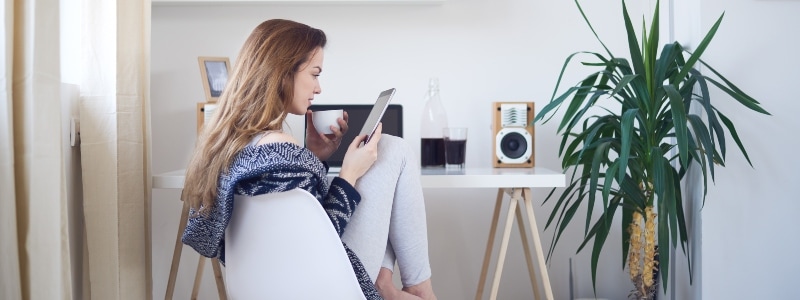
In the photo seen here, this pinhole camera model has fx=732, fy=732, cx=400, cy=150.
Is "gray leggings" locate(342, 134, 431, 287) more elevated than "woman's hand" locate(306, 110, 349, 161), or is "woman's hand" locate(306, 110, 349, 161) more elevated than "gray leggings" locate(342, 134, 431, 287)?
"woman's hand" locate(306, 110, 349, 161)

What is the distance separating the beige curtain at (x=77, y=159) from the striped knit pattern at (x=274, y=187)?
299mm

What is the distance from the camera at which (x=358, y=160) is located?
1.54 meters

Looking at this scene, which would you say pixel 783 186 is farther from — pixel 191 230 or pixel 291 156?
pixel 191 230

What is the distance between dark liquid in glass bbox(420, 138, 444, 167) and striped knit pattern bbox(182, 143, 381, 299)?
0.90 meters

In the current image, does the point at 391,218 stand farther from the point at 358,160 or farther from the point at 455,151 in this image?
the point at 455,151

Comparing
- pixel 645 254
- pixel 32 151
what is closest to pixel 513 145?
pixel 645 254

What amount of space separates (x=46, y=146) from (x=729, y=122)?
1.73 metres

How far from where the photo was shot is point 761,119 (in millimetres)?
2168

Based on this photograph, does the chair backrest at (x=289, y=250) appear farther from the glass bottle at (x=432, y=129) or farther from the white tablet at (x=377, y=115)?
the glass bottle at (x=432, y=129)

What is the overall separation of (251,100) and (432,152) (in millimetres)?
983

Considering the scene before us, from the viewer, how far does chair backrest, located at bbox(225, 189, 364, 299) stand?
1.35 metres

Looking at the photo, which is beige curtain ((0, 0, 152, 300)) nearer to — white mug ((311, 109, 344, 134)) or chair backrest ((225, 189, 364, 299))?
chair backrest ((225, 189, 364, 299))

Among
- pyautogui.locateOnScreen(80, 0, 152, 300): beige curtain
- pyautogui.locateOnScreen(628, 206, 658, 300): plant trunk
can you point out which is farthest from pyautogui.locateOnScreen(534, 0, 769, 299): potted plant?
pyautogui.locateOnScreen(80, 0, 152, 300): beige curtain

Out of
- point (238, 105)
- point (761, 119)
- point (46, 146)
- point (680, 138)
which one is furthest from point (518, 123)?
point (46, 146)
